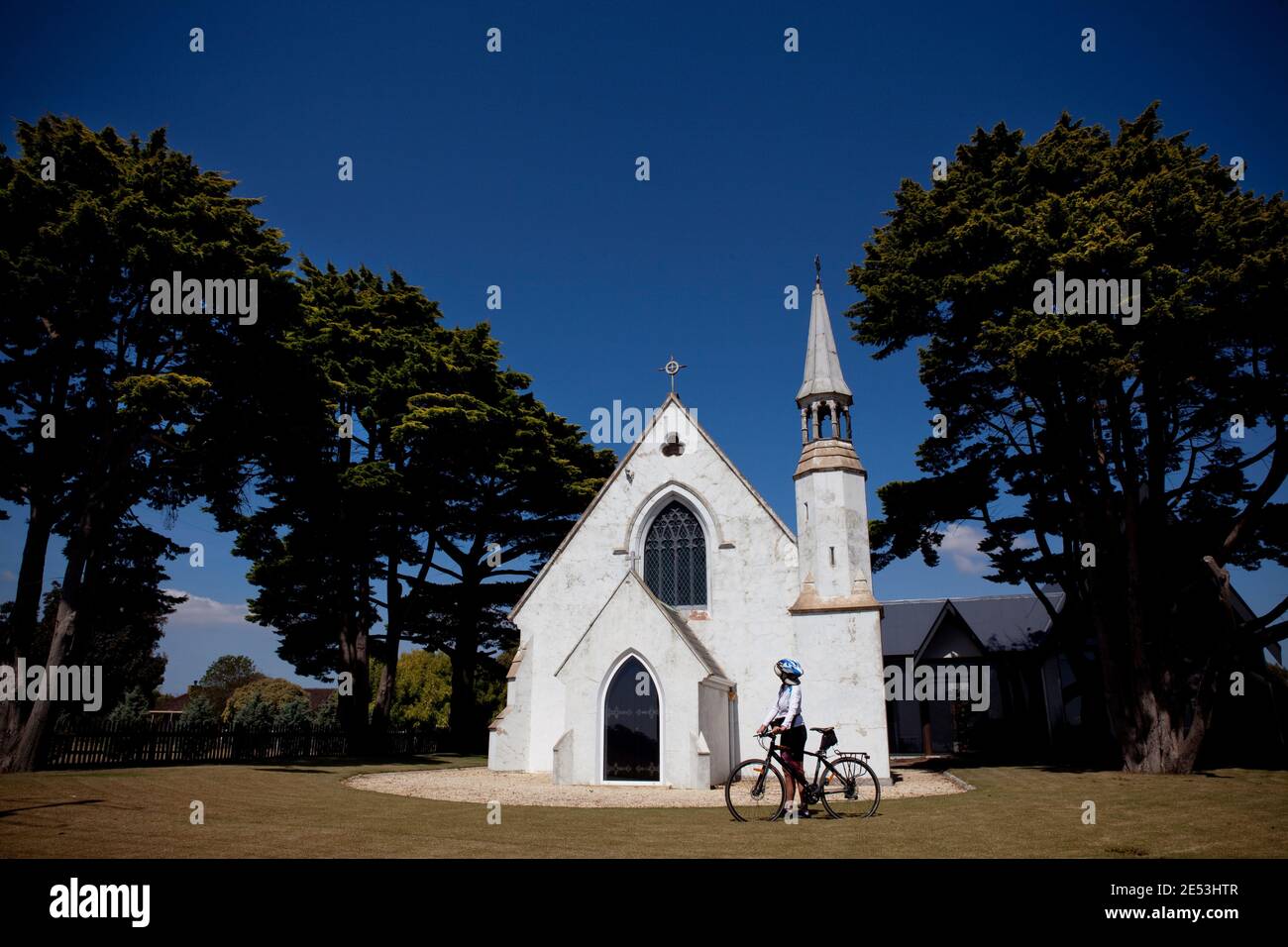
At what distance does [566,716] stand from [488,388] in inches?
696

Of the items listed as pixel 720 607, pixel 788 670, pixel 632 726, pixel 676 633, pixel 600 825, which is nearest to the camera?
pixel 600 825

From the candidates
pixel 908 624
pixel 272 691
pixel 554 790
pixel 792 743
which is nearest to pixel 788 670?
pixel 792 743

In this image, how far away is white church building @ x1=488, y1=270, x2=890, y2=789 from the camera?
1814cm

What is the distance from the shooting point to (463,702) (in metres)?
32.8

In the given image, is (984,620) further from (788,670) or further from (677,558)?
(788,670)

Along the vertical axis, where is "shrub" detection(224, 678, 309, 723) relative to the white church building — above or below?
below

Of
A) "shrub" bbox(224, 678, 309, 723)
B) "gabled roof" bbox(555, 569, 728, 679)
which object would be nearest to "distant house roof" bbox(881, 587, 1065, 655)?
"gabled roof" bbox(555, 569, 728, 679)

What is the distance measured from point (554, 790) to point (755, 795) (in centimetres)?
709

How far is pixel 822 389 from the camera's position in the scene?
2073 centimetres

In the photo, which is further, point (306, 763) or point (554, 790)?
point (306, 763)

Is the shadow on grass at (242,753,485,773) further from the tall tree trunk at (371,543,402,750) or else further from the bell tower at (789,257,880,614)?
the bell tower at (789,257,880,614)

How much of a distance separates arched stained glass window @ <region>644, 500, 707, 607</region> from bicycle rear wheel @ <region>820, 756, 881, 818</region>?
24.6ft
